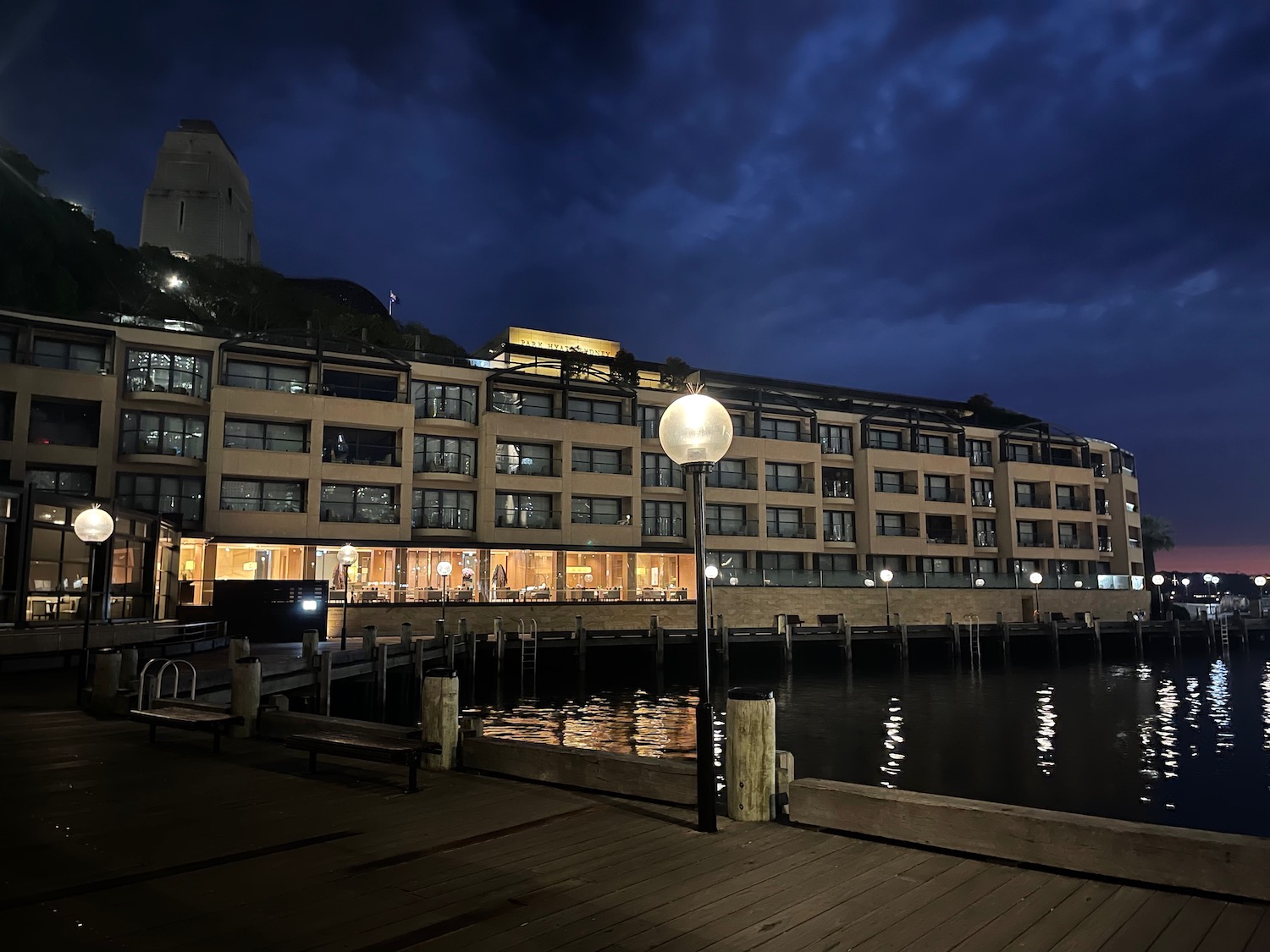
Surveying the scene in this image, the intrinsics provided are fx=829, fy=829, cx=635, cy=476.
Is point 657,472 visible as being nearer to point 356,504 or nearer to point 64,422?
point 356,504

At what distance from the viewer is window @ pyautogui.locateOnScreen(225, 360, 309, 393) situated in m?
41.6

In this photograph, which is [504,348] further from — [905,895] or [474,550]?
[905,895]

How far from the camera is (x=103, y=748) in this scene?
10.6 metres

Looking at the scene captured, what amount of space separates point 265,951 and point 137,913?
1123mm

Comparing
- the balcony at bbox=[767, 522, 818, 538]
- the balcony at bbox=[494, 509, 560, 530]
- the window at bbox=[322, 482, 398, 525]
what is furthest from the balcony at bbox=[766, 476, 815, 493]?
the window at bbox=[322, 482, 398, 525]

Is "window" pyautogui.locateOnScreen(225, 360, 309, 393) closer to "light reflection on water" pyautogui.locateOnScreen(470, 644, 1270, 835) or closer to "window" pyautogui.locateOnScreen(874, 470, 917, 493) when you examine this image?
"light reflection on water" pyautogui.locateOnScreen(470, 644, 1270, 835)

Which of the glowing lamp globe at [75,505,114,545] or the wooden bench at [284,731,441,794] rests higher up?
the glowing lamp globe at [75,505,114,545]

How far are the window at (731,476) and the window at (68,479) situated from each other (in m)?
32.4

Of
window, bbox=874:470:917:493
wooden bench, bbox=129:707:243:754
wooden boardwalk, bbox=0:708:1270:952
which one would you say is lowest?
wooden boardwalk, bbox=0:708:1270:952

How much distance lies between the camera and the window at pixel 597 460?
48.1m

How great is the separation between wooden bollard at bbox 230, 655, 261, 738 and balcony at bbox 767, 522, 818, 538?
4290 centimetres

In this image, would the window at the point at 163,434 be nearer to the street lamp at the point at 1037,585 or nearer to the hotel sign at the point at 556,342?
the hotel sign at the point at 556,342

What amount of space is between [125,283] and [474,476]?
1289 inches

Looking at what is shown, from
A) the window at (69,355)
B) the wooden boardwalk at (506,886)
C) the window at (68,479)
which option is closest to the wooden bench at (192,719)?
the wooden boardwalk at (506,886)
